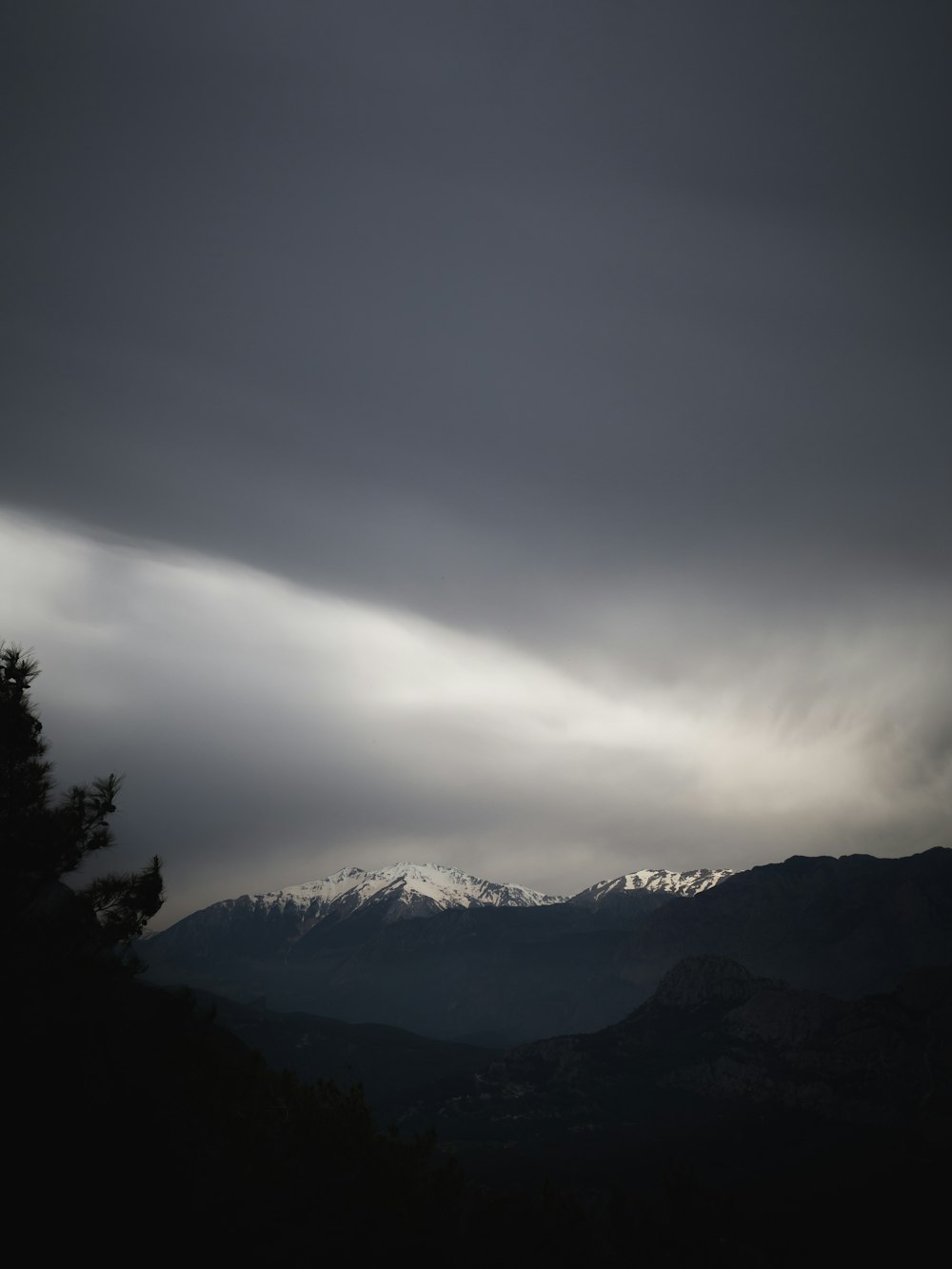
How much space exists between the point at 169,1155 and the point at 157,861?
13.7m

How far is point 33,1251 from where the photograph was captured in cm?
2561

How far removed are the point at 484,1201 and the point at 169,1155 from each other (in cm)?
6282

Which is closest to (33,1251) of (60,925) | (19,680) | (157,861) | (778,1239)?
(60,925)

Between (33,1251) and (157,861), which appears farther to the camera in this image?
(157,861)

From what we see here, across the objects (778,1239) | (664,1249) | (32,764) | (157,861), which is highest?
(32,764)

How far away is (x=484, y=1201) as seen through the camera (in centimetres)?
8281

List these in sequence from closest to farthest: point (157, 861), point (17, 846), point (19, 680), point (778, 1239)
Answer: point (17, 846)
point (19, 680)
point (157, 861)
point (778, 1239)

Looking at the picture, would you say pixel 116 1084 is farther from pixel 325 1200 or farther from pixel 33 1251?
pixel 325 1200

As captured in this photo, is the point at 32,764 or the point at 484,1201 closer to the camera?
the point at 32,764

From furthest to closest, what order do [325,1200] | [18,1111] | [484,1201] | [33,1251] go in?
[484,1201], [325,1200], [18,1111], [33,1251]

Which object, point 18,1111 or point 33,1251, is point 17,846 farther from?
point 33,1251

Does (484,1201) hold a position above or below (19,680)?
below

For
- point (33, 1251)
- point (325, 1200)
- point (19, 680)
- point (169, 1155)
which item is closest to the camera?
point (33, 1251)

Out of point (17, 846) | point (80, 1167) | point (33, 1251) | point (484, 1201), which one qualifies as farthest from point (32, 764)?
point (484, 1201)
